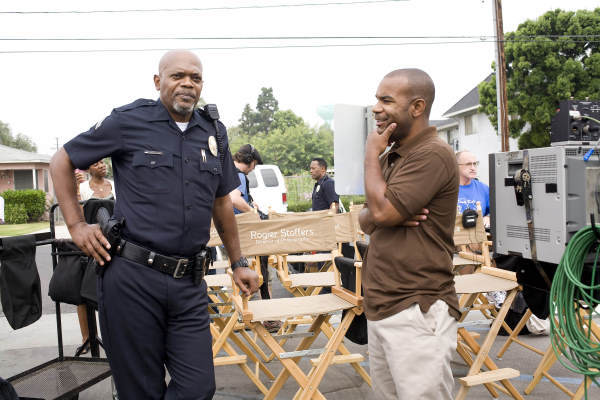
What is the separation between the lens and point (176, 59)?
2648mm

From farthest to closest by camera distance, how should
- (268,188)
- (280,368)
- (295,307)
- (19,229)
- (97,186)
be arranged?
(19,229) → (268,188) → (97,186) → (280,368) → (295,307)

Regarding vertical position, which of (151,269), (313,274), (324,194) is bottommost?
(313,274)

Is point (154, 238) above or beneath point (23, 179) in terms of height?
beneath

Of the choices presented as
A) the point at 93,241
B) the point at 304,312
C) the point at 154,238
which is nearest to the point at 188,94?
the point at 154,238

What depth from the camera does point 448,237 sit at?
7.73 ft

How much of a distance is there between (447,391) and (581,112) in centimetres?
169

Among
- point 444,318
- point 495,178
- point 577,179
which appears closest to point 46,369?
point 444,318

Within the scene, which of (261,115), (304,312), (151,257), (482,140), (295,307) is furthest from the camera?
(261,115)

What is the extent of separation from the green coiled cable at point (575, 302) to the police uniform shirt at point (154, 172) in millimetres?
1756

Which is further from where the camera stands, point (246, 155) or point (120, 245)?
point (246, 155)

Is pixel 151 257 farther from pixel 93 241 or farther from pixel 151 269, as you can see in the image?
pixel 93 241

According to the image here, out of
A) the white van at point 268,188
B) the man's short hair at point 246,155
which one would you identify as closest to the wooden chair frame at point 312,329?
the man's short hair at point 246,155

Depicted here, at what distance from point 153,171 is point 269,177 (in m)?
13.8

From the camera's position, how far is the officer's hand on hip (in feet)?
8.15
